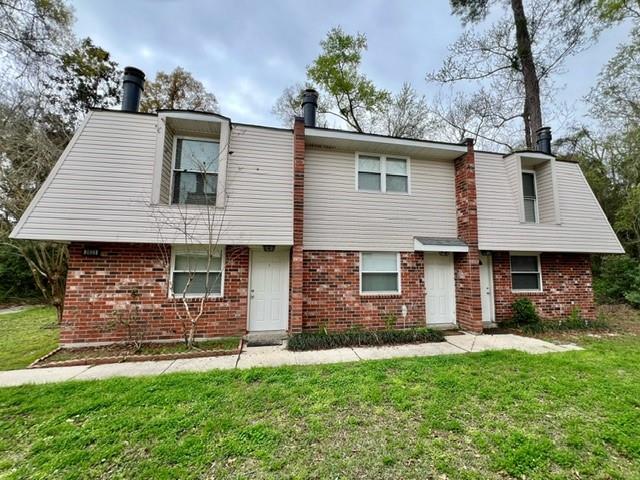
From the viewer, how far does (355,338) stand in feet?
20.0

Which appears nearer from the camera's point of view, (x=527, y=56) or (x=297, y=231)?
(x=297, y=231)

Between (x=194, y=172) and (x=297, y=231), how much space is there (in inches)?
117

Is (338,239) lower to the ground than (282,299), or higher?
higher

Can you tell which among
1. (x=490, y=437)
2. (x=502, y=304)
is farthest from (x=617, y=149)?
(x=490, y=437)

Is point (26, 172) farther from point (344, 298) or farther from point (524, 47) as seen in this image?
point (524, 47)

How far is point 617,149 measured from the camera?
1343 cm

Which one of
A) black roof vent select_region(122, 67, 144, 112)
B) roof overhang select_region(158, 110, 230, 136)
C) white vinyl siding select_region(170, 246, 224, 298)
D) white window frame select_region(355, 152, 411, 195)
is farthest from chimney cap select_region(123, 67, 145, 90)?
white window frame select_region(355, 152, 411, 195)

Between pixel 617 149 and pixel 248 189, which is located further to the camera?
pixel 617 149

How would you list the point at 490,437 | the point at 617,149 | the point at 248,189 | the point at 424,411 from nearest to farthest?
the point at 490,437 → the point at 424,411 → the point at 248,189 → the point at 617,149

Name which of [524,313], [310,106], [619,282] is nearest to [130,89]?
[310,106]

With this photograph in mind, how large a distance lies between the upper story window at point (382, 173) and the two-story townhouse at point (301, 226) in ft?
0.13

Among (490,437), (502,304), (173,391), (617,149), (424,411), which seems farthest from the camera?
(617,149)

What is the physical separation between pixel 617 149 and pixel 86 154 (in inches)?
864

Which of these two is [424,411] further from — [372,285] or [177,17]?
[177,17]
